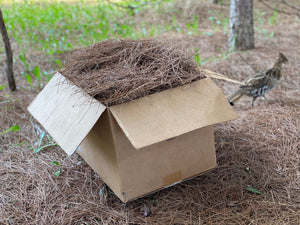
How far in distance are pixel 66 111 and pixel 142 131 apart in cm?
54

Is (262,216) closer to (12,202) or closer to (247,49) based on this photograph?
(12,202)

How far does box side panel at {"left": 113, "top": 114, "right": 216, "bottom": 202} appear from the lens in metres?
1.74

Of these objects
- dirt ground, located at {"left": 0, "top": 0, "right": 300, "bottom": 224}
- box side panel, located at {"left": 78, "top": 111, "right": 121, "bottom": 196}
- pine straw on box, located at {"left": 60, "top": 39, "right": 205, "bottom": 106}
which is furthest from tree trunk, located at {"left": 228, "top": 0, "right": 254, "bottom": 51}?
box side panel, located at {"left": 78, "top": 111, "right": 121, "bottom": 196}

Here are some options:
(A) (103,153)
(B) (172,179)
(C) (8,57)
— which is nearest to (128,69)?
(A) (103,153)

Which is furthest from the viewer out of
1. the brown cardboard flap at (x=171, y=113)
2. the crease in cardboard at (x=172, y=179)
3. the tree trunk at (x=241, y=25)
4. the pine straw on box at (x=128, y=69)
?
the tree trunk at (x=241, y=25)

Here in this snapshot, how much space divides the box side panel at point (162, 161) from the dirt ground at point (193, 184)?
0.11m

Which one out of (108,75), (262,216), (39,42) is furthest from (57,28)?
(262,216)

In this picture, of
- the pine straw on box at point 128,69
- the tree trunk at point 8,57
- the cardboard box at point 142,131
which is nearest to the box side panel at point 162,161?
the cardboard box at point 142,131

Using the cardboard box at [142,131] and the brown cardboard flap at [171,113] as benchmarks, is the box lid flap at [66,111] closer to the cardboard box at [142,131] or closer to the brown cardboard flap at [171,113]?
the cardboard box at [142,131]

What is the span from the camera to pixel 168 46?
84.0 inches

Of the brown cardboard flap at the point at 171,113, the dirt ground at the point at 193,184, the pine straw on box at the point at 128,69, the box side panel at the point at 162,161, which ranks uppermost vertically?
the pine straw on box at the point at 128,69

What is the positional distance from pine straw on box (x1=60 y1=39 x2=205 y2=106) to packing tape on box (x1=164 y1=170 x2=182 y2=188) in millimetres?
536

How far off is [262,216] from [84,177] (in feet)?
3.81

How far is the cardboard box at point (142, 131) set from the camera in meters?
1.61
